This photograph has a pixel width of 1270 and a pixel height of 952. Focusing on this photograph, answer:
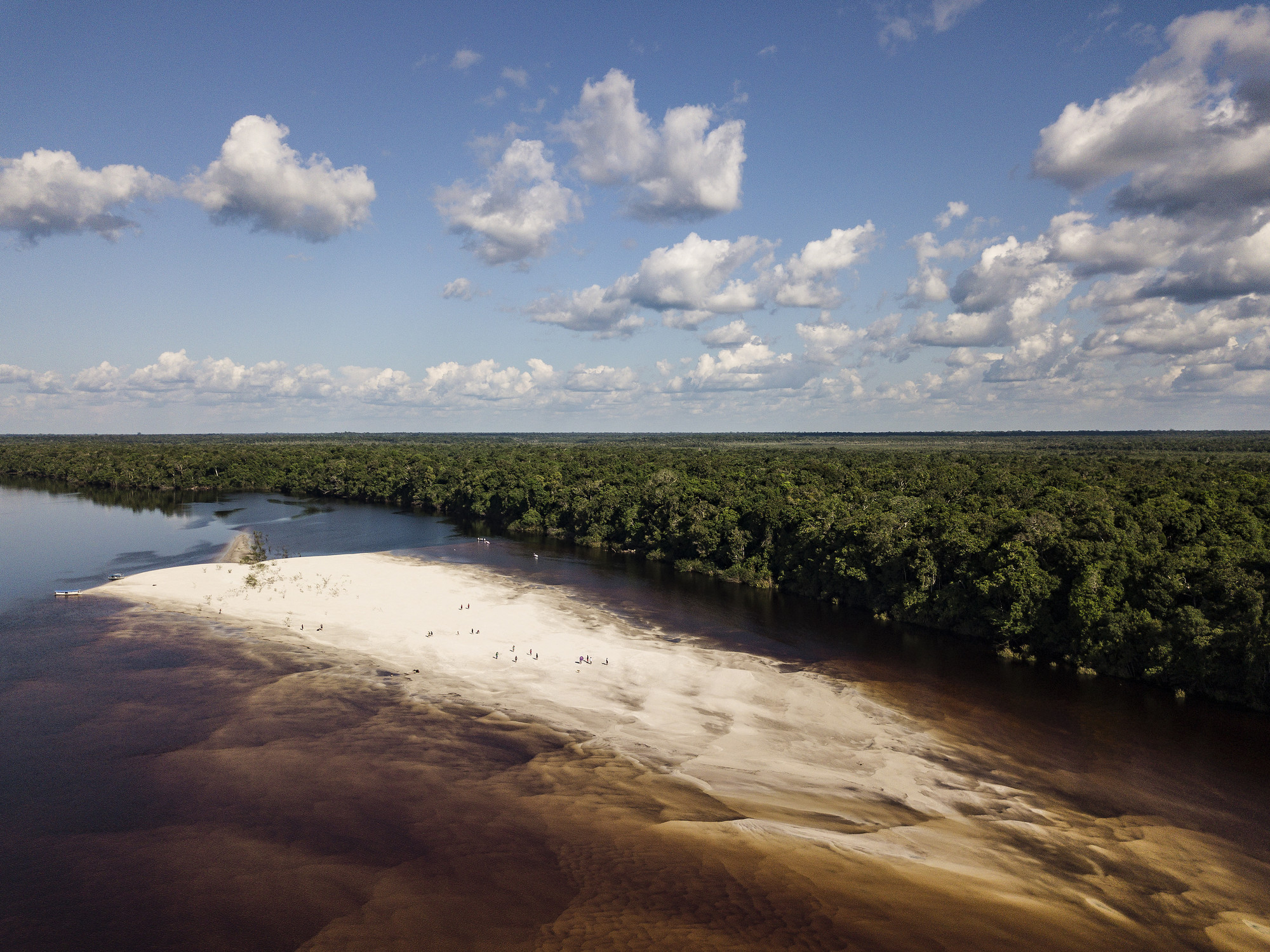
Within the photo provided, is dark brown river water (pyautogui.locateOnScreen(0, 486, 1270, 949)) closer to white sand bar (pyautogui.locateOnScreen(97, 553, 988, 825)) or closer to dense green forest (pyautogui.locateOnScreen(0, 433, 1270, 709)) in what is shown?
white sand bar (pyautogui.locateOnScreen(97, 553, 988, 825))

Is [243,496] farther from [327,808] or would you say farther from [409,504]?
[327,808]

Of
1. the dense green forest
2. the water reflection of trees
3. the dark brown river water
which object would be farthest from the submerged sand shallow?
the water reflection of trees

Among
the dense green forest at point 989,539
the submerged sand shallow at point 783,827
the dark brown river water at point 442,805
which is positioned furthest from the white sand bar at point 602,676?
the dense green forest at point 989,539

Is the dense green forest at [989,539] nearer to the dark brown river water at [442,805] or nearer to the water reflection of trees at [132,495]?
the dark brown river water at [442,805]

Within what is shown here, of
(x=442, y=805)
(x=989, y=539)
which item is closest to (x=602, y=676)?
(x=442, y=805)

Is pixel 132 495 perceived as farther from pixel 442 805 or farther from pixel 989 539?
pixel 989 539
